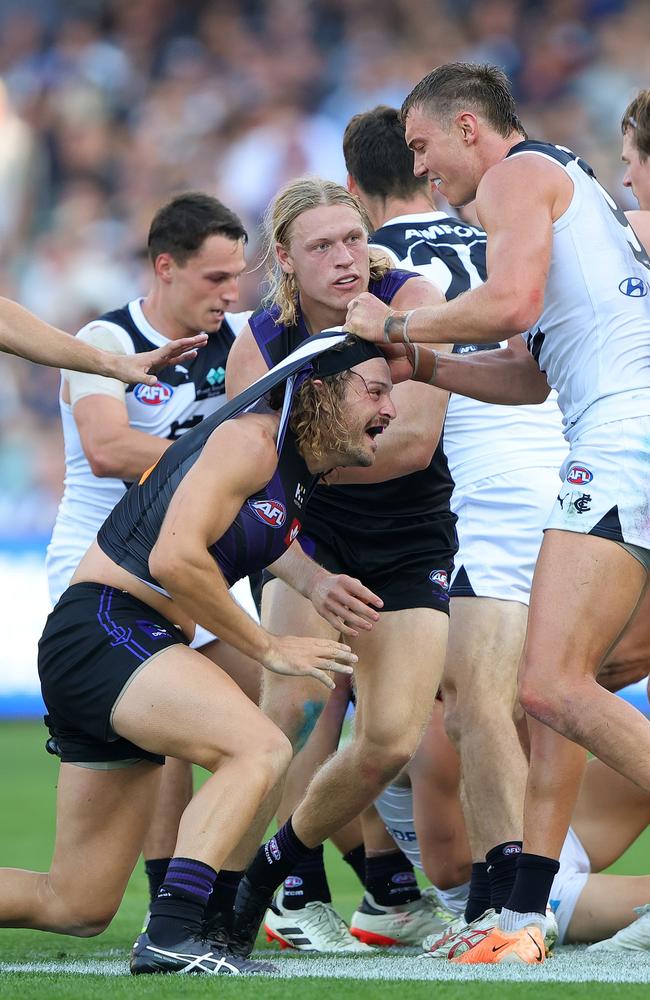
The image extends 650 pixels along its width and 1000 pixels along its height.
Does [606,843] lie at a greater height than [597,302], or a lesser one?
lesser

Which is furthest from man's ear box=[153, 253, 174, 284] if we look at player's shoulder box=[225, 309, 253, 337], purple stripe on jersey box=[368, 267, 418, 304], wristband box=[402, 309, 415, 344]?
wristband box=[402, 309, 415, 344]

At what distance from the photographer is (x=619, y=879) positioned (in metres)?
4.50

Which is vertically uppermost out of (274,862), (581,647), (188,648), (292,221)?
(292,221)

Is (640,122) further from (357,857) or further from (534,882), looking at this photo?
(357,857)

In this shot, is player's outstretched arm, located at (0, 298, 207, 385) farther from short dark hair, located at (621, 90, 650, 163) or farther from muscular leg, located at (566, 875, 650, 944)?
muscular leg, located at (566, 875, 650, 944)

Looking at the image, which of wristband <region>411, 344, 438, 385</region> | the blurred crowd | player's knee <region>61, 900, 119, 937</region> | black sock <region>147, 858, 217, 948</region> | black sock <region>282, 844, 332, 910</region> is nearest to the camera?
black sock <region>147, 858, 217, 948</region>

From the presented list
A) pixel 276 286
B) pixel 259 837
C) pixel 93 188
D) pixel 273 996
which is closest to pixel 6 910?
pixel 259 837

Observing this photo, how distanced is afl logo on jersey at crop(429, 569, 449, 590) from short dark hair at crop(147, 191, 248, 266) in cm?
181

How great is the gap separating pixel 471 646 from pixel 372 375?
1159 millimetres

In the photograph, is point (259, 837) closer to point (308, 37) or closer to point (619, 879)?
→ point (619, 879)

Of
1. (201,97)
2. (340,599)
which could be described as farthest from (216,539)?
(201,97)

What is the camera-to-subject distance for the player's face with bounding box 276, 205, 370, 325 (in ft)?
14.3

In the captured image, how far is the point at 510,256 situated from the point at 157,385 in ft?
6.81

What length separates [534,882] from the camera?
12.6 ft
